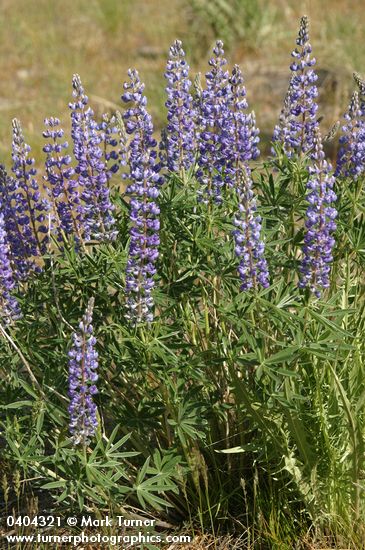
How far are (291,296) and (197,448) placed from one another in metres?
0.66

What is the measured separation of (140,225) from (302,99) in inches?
33.8

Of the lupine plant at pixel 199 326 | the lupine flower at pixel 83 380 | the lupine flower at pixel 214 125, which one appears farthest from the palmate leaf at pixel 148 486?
the lupine flower at pixel 214 125

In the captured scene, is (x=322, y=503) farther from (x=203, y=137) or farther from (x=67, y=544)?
(x=203, y=137)

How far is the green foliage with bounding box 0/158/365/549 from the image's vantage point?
2.70 metres

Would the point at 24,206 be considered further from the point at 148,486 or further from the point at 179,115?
the point at 148,486

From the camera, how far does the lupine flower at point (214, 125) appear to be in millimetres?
2889

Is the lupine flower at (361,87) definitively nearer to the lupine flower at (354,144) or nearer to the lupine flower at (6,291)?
the lupine flower at (354,144)

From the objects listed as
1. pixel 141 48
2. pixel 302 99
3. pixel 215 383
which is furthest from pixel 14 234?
pixel 141 48

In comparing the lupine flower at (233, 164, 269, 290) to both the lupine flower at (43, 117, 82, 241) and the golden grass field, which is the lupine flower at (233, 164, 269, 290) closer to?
the lupine flower at (43, 117, 82, 241)

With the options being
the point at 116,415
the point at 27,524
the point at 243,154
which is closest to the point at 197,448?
the point at 116,415

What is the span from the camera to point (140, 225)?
259cm

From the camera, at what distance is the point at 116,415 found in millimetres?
3012

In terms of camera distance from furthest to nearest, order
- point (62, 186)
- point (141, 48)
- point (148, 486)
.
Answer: point (141, 48) < point (62, 186) < point (148, 486)

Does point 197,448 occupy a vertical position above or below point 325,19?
A: below
